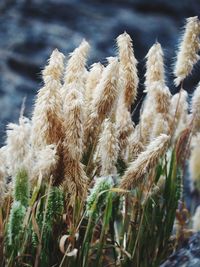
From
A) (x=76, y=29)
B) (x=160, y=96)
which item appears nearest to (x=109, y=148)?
(x=160, y=96)

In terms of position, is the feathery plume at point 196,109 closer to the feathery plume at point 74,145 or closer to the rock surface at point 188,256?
the rock surface at point 188,256

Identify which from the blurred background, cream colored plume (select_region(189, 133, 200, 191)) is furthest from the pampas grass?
the blurred background

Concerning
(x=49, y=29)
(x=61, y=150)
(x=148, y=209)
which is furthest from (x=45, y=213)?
(x=49, y=29)

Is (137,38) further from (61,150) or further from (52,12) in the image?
(61,150)

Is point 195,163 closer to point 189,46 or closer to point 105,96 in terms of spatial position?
point 189,46

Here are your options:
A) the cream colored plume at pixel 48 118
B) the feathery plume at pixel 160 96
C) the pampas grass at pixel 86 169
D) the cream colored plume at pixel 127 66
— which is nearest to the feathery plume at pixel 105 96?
the pampas grass at pixel 86 169
